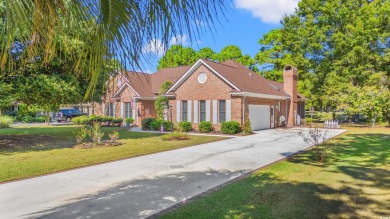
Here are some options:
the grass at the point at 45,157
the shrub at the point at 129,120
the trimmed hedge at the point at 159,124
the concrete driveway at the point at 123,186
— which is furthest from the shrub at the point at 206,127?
the concrete driveway at the point at 123,186

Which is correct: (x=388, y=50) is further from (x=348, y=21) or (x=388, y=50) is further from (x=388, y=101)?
(x=388, y=101)

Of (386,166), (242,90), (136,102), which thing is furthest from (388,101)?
(136,102)

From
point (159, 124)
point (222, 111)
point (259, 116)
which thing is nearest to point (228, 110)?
point (222, 111)

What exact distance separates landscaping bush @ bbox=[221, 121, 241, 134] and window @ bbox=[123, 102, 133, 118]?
13.1m

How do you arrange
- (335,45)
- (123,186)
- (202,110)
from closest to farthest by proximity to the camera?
(123,186), (202,110), (335,45)

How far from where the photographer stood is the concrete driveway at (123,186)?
18.4ft

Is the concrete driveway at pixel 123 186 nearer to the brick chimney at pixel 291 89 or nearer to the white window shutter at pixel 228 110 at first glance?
the white window shutter at pixel 228 110

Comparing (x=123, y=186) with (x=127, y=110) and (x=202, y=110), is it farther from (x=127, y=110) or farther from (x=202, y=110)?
(x=127, y=110)

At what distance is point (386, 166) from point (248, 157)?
493 centimetres

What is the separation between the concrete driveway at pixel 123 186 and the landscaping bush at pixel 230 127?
9.60 metres

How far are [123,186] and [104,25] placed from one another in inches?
249

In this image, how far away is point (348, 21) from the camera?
34719mm

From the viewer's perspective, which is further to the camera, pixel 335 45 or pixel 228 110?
pixel 335 45

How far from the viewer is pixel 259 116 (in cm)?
2477
